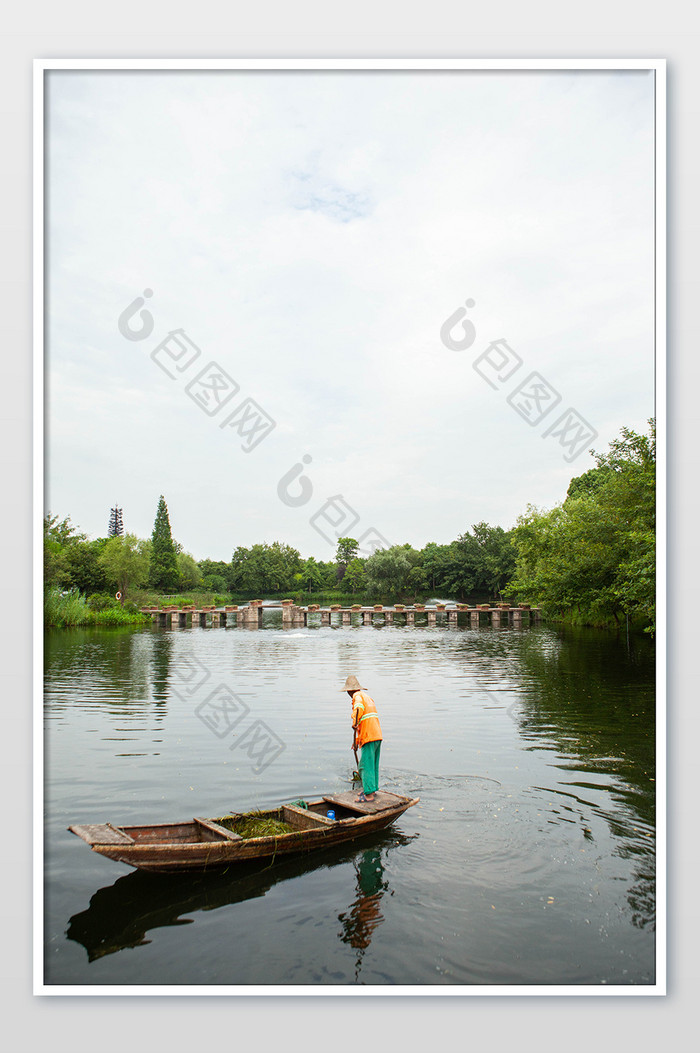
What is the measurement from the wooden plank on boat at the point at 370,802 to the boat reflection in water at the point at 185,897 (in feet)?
1.16

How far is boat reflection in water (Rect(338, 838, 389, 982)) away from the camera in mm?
4734

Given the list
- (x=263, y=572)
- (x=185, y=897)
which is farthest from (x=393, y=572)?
(x=185, y=897)

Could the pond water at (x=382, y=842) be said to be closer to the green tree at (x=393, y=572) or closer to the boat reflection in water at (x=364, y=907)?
the boat reflection in water at (x=364, y=907)

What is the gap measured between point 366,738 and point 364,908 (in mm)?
1637

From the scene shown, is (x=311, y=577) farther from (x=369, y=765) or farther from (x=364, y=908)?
(x=364, y=908)

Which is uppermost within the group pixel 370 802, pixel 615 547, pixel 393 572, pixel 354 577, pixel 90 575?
pixel 615 547

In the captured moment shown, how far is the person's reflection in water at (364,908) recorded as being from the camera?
4.74 metres

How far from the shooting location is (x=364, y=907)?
519 cm

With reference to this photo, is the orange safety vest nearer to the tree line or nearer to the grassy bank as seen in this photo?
the tree line

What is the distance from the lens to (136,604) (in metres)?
32.9

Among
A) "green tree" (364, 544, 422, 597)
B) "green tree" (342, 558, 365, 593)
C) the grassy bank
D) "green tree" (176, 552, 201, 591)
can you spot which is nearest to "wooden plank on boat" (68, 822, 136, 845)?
the grassy bank

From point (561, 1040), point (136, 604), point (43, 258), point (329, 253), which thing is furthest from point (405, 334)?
point (136, 604)

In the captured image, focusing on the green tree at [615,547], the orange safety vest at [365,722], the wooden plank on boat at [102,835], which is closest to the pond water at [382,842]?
the wooden plank on boat at [102,835]
